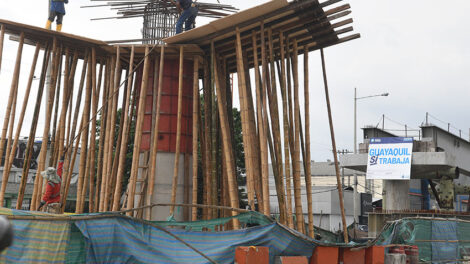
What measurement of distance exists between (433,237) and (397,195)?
677 inches

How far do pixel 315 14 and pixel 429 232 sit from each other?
24.5 ft

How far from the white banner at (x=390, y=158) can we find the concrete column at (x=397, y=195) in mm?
1075

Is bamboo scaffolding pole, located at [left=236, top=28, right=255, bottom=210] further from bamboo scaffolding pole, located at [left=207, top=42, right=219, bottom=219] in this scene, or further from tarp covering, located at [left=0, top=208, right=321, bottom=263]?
tarp covering, located at [left=0, top=208, right=321, bottom=263]

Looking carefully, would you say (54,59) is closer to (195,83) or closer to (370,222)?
(195,83)

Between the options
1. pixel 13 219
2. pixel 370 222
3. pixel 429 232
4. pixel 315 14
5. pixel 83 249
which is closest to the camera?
pixel 13 219

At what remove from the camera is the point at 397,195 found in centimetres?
3200

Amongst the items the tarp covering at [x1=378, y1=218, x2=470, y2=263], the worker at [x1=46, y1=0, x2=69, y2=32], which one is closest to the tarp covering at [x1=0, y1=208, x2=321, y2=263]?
the tarp covering at [x1=378, y1=218, x2=470, y2=263]

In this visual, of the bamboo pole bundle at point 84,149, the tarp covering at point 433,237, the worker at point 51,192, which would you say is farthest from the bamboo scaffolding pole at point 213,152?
the tarp covering at point 433,237

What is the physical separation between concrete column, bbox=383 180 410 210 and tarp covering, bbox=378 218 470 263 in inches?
568

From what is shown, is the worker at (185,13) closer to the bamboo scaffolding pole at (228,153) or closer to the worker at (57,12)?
the bamboo scaffolding pole at (228,153)

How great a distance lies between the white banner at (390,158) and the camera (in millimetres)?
31000

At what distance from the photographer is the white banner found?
31.0 metres

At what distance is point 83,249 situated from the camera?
24.1 ft

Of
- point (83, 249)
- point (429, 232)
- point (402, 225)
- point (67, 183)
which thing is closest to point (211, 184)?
point (67, 183)
